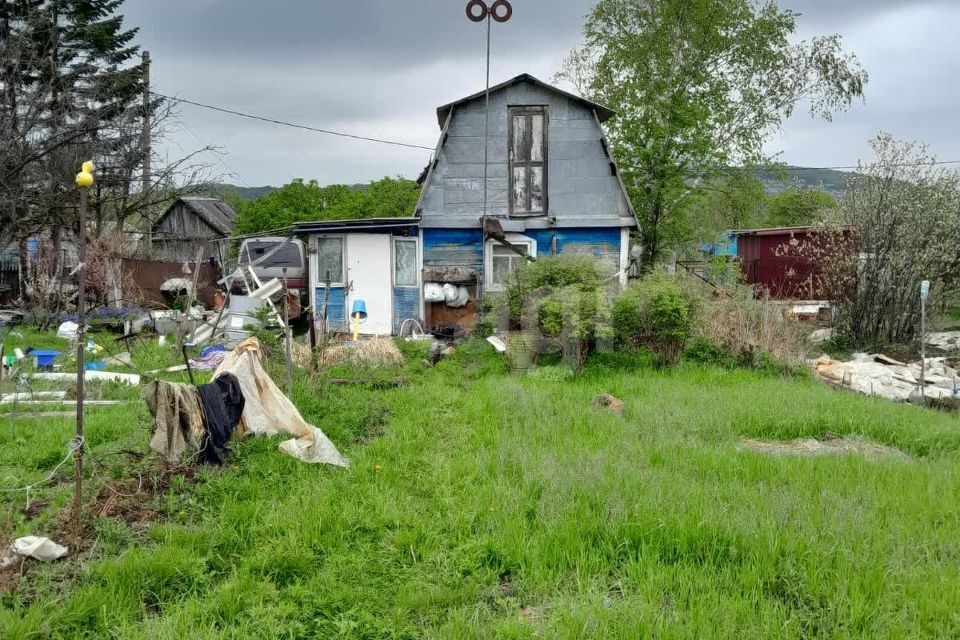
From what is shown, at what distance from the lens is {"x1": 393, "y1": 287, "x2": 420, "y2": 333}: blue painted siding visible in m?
14.4

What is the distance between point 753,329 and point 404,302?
23.4 ft

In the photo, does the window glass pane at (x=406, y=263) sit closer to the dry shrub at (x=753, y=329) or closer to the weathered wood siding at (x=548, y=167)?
the weathered wood siding at (x=548, y=167)

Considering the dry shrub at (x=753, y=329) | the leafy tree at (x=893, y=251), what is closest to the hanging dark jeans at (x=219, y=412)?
the dry shrub at (x=753, y=329)

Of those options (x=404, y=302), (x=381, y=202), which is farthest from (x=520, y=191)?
(x=381, y=202)

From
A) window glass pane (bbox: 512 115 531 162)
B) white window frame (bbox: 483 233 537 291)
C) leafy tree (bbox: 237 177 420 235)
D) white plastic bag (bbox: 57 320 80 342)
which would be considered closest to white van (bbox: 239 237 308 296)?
white plastic bag (bbox: 57 320 80 342)

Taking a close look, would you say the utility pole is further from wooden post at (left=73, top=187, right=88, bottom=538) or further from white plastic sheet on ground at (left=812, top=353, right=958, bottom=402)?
white plastic sheet on ground at (left=812, top=353, right=958, bottom=402)

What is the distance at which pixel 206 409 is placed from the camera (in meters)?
5.71

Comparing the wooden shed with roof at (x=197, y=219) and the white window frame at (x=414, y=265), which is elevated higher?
the wooden shed with roof at (x=197, y=219)

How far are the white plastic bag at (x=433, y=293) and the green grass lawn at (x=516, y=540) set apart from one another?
7.17m

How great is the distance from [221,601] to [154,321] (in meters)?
11.7

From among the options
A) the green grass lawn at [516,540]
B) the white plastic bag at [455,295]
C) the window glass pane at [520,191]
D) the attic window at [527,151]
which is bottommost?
the green grass lawn at [516,540]

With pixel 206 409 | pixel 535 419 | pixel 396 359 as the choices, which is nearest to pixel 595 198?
pixel 396 359

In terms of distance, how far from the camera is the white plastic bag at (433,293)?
46.4ft

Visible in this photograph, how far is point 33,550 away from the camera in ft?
13.3
